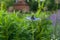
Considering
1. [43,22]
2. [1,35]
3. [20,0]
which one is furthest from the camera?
[20,0]

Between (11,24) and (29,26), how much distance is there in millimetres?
231

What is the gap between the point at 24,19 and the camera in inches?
97.5

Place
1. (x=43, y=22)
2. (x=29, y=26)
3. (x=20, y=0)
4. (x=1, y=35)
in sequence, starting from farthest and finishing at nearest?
(x=20, y=0), (x=43, y=22), (x=29, y=26), (x=1, y=35)

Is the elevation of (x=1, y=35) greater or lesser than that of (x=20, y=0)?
greater

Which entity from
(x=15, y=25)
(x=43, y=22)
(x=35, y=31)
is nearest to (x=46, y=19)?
(x=43, y=22)

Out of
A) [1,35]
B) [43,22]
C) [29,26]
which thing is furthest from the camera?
[43,22]

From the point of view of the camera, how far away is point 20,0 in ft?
27.6

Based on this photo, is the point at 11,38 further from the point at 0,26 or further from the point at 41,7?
the point at 41,7

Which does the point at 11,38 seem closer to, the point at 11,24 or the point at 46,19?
the point at 11,24

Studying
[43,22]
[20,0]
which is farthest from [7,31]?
[20,0]

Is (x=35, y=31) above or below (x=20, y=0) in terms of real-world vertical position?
above

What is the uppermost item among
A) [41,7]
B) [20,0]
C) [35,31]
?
[41,7]

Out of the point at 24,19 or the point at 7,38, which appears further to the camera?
the point at 24,19

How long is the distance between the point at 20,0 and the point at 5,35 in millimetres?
6287
